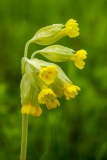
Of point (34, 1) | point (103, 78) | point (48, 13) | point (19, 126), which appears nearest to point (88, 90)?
point (103, 78)

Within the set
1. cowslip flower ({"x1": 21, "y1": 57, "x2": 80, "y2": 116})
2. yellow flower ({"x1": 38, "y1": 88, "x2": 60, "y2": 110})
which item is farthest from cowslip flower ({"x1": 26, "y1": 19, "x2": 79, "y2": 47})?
yellow flower ({"x1": 38, "y1": 88, "x2": 60, "y2": 110})

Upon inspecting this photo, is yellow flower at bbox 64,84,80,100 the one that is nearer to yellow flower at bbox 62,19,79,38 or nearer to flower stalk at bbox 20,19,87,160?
flower stalk at bbox 20,19,87,160

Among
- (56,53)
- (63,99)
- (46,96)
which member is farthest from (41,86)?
(63,99)

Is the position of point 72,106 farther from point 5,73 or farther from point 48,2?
point 48,2

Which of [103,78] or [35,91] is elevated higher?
[35,91]

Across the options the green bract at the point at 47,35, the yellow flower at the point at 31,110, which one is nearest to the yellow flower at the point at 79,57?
the green bract at the point at 47,35

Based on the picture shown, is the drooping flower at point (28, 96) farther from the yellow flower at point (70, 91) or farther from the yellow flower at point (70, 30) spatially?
the yellow flower at point (70, 30)

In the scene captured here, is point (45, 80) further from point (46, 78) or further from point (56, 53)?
point (56, 53)
